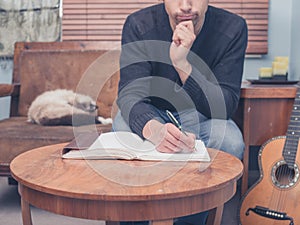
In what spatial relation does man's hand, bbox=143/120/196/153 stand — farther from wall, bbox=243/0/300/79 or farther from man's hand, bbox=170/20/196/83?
wall, bbox=243/0/300/79

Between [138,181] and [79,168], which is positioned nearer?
[138,181]

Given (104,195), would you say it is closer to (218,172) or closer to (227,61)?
(218,172)

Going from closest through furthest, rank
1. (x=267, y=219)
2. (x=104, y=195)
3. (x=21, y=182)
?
(x=104, y=195)
(x=21, y=182)
(x=267, y=219)

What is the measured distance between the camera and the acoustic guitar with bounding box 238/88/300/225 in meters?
1.41

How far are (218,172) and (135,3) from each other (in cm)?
166

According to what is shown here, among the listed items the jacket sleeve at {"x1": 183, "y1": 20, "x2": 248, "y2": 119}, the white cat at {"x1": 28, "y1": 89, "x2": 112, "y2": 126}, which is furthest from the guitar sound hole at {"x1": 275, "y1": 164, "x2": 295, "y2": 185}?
the white cat at {"x1": 28, "y1": 89, "x2": 112, "y2": 126}

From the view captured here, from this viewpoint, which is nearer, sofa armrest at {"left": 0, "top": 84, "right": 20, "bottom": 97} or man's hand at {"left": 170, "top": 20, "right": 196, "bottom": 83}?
man's hand at {"left": 170, "top": 20, "right": 196, "bottom": 83}

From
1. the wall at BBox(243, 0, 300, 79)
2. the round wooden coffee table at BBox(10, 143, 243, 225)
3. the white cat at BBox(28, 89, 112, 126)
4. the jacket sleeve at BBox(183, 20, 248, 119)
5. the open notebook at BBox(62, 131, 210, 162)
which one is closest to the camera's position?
the round wooden coffee table at BBox(10, 143, 243, 225)

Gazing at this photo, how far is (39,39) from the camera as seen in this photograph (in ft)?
7.97

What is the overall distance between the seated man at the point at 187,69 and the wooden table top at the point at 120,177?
320 mm

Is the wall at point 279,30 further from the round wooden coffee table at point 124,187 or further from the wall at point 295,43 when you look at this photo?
the round wooden coffee table at point 124,187

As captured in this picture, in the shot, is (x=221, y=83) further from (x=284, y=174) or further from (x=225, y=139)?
(x=284, y=174)

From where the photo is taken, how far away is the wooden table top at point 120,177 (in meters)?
0.78

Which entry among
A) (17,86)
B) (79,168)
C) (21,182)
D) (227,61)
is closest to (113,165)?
(79,168)
